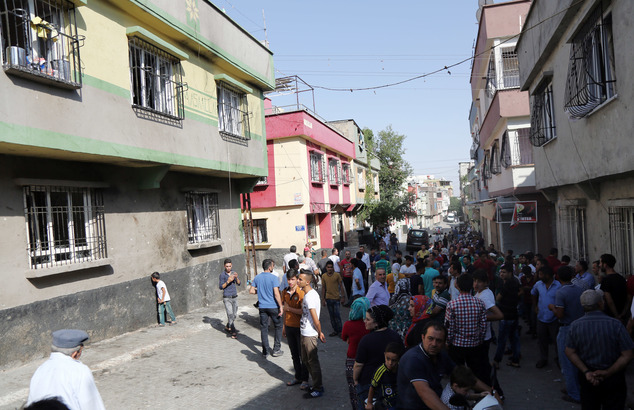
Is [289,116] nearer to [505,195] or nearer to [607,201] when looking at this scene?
[505,195]

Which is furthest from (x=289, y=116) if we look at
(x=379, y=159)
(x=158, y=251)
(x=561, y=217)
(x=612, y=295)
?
(x=379, y=159)

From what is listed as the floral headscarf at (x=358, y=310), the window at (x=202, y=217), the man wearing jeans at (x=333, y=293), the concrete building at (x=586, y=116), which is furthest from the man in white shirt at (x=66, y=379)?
the window at (x=202, y=217)

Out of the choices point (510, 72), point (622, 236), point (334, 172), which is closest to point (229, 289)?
point (622, 236)

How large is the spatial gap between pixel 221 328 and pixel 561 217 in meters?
9.24

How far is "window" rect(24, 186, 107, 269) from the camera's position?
7750 mm

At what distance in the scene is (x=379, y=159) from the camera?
41.8m

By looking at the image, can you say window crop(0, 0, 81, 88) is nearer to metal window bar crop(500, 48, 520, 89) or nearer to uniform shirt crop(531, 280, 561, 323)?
uniform shirt crop(531, 280, 561, 323)

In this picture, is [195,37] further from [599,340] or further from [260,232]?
[260,232]

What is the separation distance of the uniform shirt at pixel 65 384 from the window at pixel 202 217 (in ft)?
30.5

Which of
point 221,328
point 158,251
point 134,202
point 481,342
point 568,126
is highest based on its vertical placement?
point 568,126

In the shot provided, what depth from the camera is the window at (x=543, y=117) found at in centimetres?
1033

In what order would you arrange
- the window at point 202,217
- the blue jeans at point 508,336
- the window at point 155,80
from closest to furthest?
1. the blue jeans at point 508,336
2. the window at point 155,80
3. the window at point 202,217

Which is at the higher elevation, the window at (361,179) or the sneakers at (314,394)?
the window at (361,179)

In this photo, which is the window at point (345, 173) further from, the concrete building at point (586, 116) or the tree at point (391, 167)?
the concrete building at point (586, 116)
